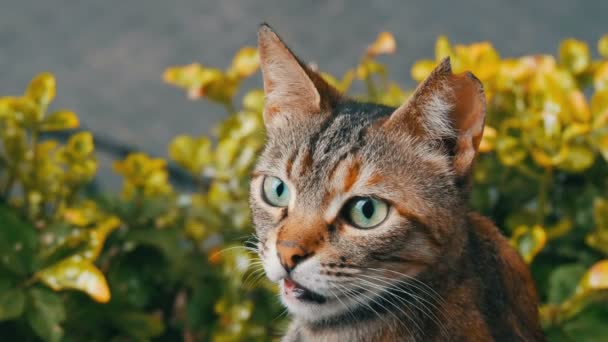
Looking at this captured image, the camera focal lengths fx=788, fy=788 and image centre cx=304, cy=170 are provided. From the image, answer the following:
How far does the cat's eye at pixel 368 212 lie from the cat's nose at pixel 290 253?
115 mm

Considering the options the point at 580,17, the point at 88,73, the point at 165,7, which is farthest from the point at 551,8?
the point at 88,73

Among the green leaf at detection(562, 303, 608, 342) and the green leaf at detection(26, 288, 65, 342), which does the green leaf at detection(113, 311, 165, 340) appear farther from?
the green leaf at detection(562, 303, 608, 342)

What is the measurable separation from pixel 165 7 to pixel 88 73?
0.57m

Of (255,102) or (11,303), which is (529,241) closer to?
(255,102)

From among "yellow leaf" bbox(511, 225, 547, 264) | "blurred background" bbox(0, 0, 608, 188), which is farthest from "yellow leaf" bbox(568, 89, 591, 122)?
"blurred background" bbox(0, 0, 608, 188)

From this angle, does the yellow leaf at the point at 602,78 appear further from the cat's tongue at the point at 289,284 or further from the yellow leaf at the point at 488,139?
the cat's tongue at the point at 289,284

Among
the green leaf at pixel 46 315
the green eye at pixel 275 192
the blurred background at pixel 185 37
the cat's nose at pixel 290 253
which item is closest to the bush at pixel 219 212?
the green leaf at pixel 46 315

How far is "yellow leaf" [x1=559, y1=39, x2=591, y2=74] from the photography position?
230cm

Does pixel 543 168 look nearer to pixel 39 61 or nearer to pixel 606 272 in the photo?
pixel 606 272

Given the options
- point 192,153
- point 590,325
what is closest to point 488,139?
point 590,325

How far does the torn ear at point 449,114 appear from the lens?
1.44 meters

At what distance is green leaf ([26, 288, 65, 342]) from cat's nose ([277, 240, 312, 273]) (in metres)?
0.70

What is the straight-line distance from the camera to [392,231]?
4.86 ft

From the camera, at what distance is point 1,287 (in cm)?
189
